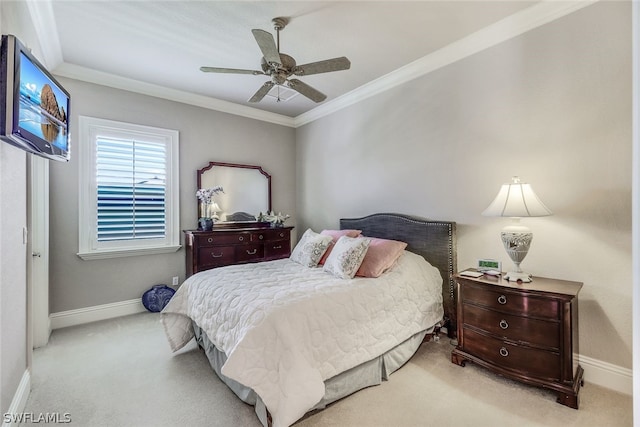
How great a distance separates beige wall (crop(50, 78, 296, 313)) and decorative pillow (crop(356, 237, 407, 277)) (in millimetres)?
2590

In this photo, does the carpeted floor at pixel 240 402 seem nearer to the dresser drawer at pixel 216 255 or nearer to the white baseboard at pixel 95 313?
the white baseboard at pixel 95 313

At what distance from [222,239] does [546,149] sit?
3.64 meters

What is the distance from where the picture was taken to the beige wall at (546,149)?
81.6 inches

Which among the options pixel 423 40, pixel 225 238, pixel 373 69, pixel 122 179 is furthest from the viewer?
pixel 225 238

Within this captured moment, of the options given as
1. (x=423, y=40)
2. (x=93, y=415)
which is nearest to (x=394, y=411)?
(x=93, y=415)

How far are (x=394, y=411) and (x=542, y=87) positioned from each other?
2.75 metres

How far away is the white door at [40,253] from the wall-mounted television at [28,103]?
46.4 inches

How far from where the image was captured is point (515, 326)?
210 cm

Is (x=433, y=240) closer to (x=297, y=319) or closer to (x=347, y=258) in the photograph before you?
(x=347, y=258)

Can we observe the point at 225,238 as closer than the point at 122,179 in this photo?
No

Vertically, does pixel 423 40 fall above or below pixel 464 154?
above

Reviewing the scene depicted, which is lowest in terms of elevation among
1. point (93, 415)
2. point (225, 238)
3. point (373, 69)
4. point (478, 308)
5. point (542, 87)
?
point (93, 415)

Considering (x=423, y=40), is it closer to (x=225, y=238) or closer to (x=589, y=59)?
(x=589, y=59)

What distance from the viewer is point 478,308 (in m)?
2.29
